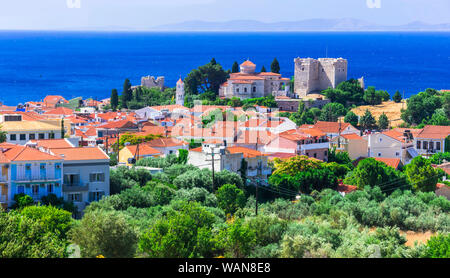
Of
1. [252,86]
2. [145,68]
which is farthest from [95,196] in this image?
[145,68]

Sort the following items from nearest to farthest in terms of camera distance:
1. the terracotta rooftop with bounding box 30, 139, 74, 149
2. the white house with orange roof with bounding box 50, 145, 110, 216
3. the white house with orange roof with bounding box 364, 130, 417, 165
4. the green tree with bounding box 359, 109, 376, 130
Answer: the white house with orange roof with bounding box 50, 145, 110, 216 → the terracotta rooftop with bounding box 30, 139, 74, 149 → the white house with orange roof with bounding box 364, 130, 417, 165 → the green tree with bounding box 359, 109, 376, 130

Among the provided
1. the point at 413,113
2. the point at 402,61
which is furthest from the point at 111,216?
the point at 402,61

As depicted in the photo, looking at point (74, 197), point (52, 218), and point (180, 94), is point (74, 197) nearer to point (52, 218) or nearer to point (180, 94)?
point (52, 218)

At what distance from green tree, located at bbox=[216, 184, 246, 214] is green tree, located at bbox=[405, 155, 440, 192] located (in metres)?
5.35

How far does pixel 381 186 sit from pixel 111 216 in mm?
9679

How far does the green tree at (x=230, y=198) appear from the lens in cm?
1462

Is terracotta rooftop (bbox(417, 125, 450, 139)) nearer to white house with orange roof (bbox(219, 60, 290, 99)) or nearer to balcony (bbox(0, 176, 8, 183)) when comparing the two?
white house with orange roof (bbox(219, 60, 290, 99))

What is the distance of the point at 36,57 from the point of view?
4040 inches

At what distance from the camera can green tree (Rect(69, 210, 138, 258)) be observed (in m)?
9.67

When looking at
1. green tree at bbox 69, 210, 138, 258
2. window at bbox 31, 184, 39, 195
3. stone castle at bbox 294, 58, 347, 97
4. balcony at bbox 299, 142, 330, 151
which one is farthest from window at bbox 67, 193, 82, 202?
stone castle at bbox 294, 58, 347, 97

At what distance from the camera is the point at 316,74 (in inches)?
1492
